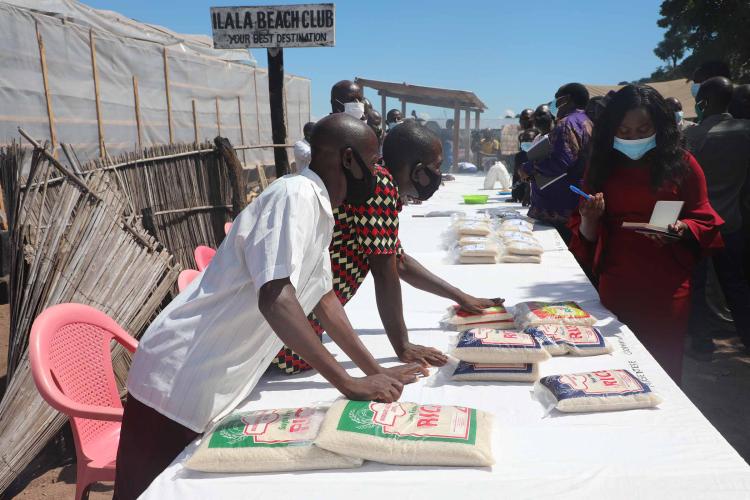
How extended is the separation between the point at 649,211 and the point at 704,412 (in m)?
1.66

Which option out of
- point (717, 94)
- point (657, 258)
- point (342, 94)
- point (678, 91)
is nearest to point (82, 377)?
point (657, 258)

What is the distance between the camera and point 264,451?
1.31 metres

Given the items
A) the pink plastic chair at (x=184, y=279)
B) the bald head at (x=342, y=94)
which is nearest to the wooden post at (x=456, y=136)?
the bald head at (x=342, y=94)

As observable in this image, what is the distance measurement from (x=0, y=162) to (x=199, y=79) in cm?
886

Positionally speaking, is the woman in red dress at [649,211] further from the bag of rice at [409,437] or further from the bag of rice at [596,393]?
the bag of rice at [409,437]

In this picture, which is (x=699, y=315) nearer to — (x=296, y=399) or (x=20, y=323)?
(x=296, y=399)

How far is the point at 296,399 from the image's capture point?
1.73 meters

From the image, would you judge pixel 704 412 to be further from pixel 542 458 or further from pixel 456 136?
pixel 456 136

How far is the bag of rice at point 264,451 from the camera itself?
51.1 inches

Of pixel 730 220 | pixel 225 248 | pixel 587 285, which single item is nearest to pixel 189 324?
pixel 225 248

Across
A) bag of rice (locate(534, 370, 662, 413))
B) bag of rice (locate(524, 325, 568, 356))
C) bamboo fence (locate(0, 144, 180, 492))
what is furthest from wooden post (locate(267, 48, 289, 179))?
bag of rice (locate(534, 370, 662, 413))

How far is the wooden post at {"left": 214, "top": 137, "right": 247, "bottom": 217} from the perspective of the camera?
189 inches

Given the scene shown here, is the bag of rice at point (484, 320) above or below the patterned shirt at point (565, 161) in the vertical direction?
below

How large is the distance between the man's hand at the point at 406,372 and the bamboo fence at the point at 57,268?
1.80 m
